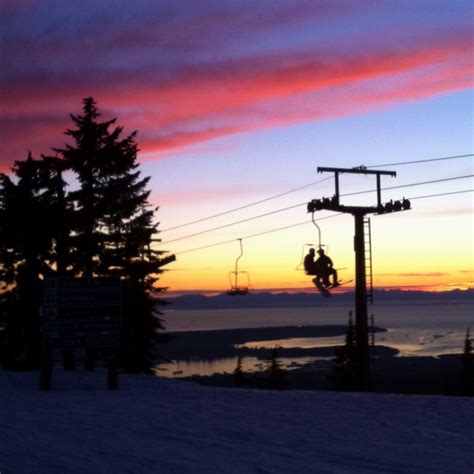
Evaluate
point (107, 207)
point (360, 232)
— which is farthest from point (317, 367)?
point (360, 232)

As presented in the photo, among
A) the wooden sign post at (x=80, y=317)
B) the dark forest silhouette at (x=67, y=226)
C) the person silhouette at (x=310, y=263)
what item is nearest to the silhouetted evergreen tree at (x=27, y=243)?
the dark forest silhouette at (x=67, y=226)

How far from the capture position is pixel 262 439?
1356cm

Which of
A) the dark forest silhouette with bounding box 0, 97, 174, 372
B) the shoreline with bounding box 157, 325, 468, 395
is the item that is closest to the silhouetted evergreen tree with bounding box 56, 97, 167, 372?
the dark forest silhouette with bounding box 0, 97, 174, 372

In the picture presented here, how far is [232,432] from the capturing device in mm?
14266

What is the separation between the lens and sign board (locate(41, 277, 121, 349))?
21188 mm

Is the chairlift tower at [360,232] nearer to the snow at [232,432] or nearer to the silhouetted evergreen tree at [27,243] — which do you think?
the snow at [232,432]

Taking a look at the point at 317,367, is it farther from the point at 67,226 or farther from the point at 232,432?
the point at 232,432

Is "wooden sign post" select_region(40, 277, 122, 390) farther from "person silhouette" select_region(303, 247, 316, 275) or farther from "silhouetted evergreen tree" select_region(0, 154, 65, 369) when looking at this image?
"silhouetted evergreen tree" select_region(0, 154, 65, 369)

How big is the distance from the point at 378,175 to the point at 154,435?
13855mm

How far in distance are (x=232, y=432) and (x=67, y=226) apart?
20.5 meters

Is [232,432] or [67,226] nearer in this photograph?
[232,432]

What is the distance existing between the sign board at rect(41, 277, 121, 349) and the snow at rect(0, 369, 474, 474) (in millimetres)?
1478

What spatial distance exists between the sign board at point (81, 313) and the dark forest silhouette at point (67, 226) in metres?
11.2

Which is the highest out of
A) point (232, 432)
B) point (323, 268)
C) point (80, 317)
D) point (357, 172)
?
point (357, 172)
